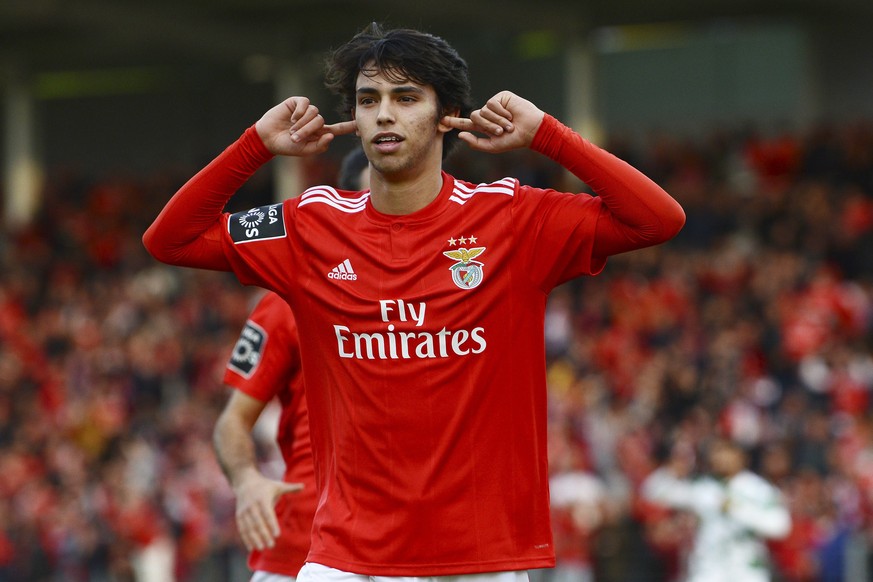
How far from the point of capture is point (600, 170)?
4.31 metres

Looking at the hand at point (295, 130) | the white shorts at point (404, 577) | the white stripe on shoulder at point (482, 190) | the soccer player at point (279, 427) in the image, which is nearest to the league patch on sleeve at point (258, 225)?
the hand at point (295, 130)

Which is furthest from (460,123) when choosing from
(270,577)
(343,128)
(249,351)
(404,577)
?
(270,577)

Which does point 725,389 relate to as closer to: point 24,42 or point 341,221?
point 341,221

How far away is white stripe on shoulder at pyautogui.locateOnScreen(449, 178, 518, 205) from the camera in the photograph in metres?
4.48

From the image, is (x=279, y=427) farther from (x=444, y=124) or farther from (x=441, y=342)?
(x=444, y=124)

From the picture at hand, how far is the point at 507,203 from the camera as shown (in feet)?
14.6

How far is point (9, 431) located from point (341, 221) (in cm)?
1568

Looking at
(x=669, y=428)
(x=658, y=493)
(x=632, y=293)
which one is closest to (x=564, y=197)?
(x=658, y=493)

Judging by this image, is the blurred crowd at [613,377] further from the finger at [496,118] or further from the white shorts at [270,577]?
the finger at [496,118]

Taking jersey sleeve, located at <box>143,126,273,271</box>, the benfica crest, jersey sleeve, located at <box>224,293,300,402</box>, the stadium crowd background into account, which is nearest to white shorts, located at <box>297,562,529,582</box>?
the benfica crest

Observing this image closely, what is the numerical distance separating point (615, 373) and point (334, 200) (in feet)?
40.2

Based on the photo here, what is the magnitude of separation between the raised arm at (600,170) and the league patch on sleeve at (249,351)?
1.75 meters

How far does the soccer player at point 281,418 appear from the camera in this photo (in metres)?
5.69

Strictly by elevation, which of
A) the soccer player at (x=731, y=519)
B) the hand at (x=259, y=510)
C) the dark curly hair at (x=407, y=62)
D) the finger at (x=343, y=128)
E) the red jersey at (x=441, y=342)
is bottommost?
the soccer player at (x=731, y=519)
